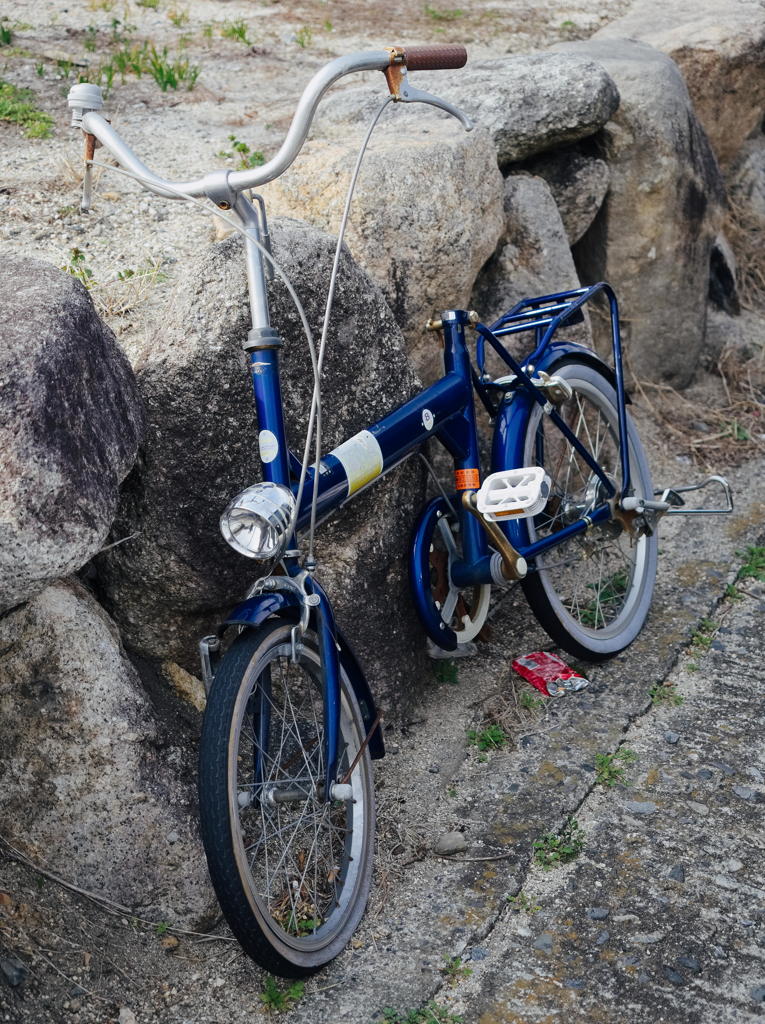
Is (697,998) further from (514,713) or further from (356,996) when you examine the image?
(514,713)

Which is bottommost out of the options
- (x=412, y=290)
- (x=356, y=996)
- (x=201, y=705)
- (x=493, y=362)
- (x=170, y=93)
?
(x=356, y=996)

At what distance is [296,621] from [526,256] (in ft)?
8.21

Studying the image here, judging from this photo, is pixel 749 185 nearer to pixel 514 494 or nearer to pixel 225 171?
pixel 514 494

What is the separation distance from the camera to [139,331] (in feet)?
10.9

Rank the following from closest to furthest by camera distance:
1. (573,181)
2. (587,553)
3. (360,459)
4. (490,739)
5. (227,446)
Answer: (360,459) < (227,446) < (490,739) < (587,553) < (573,181)

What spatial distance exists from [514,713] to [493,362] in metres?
1.38

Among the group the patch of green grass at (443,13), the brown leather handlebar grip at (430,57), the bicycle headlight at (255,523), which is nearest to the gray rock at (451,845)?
the bicycle headlight at (255,523)

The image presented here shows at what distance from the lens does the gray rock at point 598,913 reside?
257 cm

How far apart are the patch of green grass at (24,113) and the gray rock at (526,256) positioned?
200cm

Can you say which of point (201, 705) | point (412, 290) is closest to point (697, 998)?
point (201, 705)

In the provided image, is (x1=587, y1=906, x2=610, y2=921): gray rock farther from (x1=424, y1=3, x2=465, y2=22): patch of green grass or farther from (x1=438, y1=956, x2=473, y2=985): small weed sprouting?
(x1=424, y1=3, x2=465, y2=22): patch of green grass

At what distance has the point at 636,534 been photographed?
3744mm

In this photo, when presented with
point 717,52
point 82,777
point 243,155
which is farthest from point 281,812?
point 717,52

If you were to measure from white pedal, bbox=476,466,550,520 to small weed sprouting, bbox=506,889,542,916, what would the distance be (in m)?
0.99
